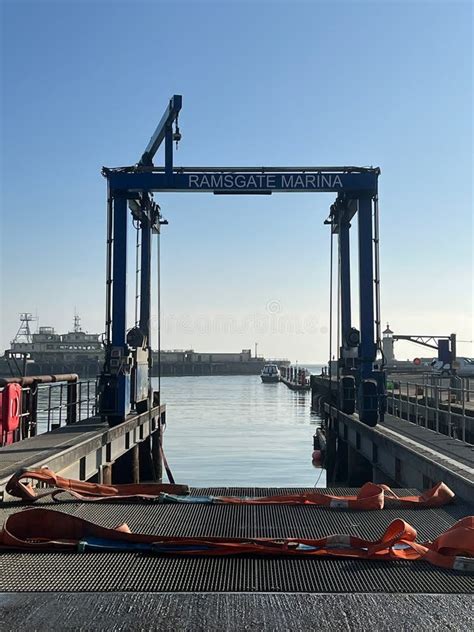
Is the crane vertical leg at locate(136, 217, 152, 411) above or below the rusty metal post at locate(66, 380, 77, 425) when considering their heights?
above

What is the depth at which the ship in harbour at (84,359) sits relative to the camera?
3871 inches

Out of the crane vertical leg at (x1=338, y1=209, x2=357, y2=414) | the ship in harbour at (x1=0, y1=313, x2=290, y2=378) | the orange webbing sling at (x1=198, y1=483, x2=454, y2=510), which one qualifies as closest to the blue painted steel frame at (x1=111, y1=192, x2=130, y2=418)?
the crane vertical leg at (x1=338, y1=209, x2=357, y2=414)

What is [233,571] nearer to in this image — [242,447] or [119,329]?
[119,329]

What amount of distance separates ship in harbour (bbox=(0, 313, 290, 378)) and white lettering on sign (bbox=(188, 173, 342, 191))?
56.9 meters

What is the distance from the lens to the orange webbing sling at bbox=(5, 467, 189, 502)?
689cm

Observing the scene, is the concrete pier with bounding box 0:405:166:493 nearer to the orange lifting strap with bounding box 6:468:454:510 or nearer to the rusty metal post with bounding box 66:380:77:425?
the orange lifting strap with bounding box 6:468:454:510

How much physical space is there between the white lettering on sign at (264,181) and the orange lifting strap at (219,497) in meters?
8.14

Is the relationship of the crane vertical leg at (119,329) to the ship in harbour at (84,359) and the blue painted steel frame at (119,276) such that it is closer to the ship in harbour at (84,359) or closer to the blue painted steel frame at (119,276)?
the blue painted steel frame at (119,276)

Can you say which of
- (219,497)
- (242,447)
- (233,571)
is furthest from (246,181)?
(242,447)

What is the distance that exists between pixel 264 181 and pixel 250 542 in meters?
10.4

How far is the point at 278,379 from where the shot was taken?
96.6m

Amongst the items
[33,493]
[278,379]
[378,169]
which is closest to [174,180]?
[378,169]

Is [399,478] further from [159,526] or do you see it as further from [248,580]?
[248,580]

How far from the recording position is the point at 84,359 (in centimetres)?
10631
